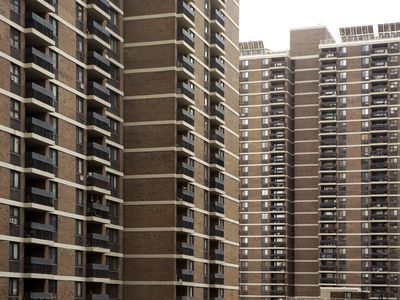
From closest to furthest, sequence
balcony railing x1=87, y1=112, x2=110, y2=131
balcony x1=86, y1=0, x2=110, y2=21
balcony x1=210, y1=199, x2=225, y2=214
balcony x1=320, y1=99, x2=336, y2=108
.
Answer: balcony railing x1=87, y1=112, x2=110, y2=131, balcony x1=86, y1=0, x2=110, y2=21, balcony x1=210, y1=199, x2=225, y2=214, balcony x1=320, y1=99, x2=336, y2=108

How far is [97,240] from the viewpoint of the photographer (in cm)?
6494

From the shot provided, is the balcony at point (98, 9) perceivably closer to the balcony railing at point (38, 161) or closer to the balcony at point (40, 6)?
the balcony at point (40, 6)

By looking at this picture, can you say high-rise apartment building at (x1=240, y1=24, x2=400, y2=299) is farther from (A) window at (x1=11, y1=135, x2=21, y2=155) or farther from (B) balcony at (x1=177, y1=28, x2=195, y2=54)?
(A) window at (x1=11, y1=135, x2=21, y2=155)

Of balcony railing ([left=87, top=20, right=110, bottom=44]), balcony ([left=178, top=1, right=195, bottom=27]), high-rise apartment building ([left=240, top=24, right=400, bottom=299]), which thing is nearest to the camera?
balcony railing ([left=87, top=20, right=110, bottom=44])

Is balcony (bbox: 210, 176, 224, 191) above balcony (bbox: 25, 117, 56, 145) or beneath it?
beneath

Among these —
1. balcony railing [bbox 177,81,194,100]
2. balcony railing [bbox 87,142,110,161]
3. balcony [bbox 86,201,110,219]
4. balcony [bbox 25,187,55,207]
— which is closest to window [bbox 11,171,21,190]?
balcony [bbox 25,187,55,207]

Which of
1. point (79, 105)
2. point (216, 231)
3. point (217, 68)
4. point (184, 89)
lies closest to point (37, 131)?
point (79, 105)

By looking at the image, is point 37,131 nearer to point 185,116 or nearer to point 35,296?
point 35,296

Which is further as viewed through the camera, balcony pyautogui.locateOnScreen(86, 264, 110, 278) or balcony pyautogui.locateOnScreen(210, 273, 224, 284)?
balcony pyautogui.locateOnScreen(210, 273, 224, 284)

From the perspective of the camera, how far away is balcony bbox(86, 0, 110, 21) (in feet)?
217

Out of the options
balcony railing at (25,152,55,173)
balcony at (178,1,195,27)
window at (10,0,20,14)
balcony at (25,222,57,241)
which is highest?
balcony at (178,1,195,27)

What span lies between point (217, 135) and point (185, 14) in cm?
1321

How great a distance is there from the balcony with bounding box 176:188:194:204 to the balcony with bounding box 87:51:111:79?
12091 millimetres

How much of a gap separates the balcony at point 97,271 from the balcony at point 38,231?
248 inches
